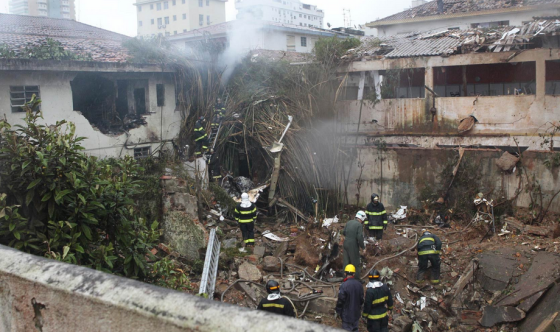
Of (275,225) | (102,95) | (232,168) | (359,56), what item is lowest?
(275,225)

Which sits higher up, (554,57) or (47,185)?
(554,57)

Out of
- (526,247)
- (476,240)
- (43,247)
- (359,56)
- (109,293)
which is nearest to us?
(109,293)

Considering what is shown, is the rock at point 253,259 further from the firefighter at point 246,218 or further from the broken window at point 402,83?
the broken window at point 402,83

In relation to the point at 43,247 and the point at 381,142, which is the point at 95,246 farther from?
the point at 381,142

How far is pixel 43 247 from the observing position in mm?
3811

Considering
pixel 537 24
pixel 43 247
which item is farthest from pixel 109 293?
pixel 537 24

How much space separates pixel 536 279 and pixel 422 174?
4.97m

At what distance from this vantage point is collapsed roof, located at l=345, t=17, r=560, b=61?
529 inches

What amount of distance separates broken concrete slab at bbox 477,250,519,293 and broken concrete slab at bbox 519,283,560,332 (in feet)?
2.96

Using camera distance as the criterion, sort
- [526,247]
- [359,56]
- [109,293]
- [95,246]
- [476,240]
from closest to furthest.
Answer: [109,293] → [95,246] → [526,247] → [476,240] → [359,56]

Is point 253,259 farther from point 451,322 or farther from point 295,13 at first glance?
point 295,13

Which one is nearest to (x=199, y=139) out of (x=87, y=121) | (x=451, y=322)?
(x=87, y=121)

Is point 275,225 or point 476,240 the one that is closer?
point 476,240

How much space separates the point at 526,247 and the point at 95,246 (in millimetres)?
8772
